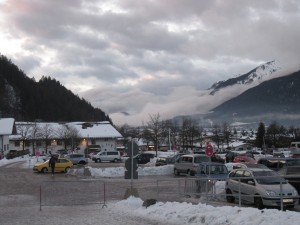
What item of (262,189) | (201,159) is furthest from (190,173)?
(262,189)

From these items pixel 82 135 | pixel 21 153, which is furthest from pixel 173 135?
pixel 21 153

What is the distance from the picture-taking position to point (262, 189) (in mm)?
19094

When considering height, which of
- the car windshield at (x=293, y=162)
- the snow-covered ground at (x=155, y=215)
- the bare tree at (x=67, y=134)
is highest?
the bare tree at (x=67, y=134)

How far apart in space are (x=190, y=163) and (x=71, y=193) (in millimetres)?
19473

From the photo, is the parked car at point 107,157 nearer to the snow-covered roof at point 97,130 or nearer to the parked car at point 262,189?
the parked car at point 262,189

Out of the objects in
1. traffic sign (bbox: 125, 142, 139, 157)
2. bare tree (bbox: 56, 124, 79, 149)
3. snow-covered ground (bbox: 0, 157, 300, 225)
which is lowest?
snow-covered ground (bbox: 0, 157, 300, 225)

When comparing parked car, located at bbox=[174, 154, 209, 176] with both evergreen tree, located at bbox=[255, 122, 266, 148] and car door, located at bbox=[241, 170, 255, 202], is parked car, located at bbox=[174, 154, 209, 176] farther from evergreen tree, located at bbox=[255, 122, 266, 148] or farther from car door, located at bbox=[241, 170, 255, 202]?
evergreen tree, located at bbox=[255, 122, 266, 148]

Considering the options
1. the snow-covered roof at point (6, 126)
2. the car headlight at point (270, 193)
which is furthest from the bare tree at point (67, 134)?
the car headlight at point (270, 193)

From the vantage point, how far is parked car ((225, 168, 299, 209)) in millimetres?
18266

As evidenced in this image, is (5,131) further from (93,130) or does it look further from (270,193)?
(270,193)

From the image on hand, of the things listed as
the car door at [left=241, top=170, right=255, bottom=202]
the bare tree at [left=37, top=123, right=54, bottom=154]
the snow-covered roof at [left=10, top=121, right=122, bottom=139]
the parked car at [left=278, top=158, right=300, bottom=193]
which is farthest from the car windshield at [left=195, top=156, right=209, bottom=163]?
the snow-covered roof at [left=10, top=121, right=122, bottom=139]

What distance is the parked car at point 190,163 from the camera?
39.9 m

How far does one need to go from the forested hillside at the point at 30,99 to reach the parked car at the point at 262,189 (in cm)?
14503

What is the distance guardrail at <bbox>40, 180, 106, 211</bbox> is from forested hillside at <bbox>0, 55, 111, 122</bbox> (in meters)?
140
